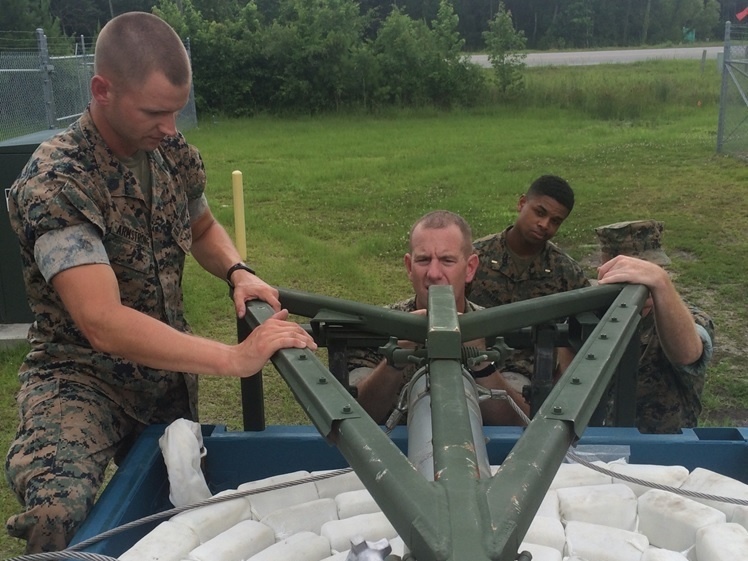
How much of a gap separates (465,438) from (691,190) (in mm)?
8287

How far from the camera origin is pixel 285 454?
90.2 inches

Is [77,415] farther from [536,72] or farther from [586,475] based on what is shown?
[536,72]

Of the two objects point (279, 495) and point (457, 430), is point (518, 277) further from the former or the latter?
point (457, 430)

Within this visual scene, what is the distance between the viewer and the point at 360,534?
1.96 meters

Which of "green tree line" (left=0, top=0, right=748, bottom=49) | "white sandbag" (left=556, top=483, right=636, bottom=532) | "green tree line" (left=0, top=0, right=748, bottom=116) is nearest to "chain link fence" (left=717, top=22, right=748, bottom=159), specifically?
"green tree line" (left=0, top=0, right=748, bottom=116)

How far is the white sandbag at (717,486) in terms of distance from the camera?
1.96 metres

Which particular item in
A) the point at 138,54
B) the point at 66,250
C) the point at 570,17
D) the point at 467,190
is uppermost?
the point at 570,17

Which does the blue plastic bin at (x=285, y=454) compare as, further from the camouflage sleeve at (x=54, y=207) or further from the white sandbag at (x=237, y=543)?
the camouflage sleeve at (x=54, y=207)

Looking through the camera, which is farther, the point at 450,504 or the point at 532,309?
the point at 532,309

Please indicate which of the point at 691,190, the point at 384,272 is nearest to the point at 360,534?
the point at 384,272

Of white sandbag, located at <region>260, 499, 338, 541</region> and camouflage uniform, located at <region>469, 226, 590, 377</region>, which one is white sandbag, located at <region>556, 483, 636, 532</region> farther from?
camouflage uniform, located at <region>469, 226, 590, 377</region>

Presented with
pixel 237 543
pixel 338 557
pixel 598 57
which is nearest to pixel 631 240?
pixel 338 557

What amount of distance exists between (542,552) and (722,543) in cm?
37

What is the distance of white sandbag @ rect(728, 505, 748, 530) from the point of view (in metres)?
1.92
